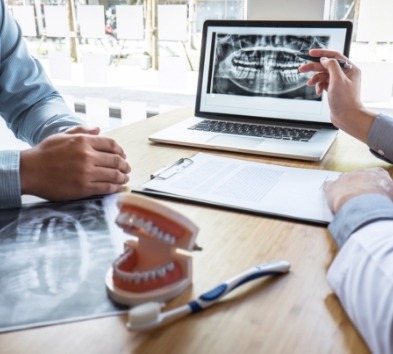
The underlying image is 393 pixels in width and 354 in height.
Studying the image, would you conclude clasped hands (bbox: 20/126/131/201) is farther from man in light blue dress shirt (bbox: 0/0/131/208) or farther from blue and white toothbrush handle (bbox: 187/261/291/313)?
blue and white toothbrush handle (bbox: 187/261/291/313)

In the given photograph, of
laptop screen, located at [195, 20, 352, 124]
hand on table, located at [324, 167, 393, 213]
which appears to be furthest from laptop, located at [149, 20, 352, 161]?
hand on table, located at [324, 167, 393, 213]

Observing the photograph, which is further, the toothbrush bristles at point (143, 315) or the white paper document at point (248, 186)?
the white paper document at point (248, 186)

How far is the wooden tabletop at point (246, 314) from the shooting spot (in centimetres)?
41

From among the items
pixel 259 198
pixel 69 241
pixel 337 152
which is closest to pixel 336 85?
pixel 337 152

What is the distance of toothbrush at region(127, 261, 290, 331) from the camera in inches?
16.1

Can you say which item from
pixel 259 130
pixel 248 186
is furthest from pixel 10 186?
pixel 259 130

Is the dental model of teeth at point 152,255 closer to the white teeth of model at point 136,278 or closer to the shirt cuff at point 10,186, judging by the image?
the white teeth of model at point 136,278

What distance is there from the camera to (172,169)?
849 millimetres

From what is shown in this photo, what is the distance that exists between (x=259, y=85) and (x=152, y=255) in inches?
32.8

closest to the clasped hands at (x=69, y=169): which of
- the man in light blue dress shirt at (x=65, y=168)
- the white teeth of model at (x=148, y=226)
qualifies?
the man in light blue dress shirt at (x=65, y=168)

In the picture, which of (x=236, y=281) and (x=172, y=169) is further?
(x=172, y=169)

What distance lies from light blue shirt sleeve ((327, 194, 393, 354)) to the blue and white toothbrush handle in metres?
0.06

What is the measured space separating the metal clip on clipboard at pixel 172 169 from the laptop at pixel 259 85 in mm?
178

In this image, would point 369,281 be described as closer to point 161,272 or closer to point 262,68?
point 161,272
